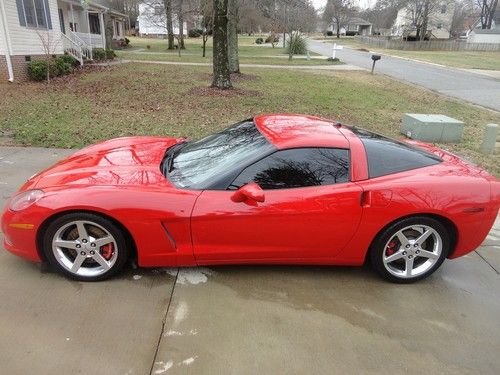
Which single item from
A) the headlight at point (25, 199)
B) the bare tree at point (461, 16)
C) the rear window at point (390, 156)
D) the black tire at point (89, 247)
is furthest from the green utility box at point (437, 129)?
the bare tree at point (461, 16)

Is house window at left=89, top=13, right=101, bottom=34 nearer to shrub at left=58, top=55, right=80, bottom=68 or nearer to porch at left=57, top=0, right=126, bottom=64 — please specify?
porch at left=57, top=0, right=126, bottom=64

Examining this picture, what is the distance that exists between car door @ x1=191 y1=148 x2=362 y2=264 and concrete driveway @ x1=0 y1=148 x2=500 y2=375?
29 cm

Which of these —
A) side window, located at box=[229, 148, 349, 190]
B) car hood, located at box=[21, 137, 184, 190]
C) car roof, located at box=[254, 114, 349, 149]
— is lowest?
car hood, located at box=[21, 137, 184, 190]

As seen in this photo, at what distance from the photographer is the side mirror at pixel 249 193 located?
2828mm

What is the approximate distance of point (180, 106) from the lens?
412 inches

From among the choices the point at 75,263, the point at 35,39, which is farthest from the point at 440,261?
the point at 35,39

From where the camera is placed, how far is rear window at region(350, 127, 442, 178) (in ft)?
10.7

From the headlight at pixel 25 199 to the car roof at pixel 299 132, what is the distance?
5.94ft

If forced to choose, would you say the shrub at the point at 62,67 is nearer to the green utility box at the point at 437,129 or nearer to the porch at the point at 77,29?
the porch at the point at 77,29

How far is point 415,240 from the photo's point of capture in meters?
3.29

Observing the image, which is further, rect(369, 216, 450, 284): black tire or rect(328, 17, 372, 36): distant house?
rect(328, 17, 372, 36): distant house

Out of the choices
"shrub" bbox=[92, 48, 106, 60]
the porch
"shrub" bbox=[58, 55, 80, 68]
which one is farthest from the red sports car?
"shrub" bbox=[92, 48, 106, 60]

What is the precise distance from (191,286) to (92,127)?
5.83 meters

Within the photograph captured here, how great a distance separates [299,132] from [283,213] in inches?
30.6
